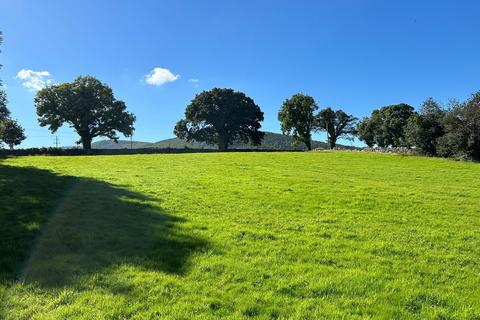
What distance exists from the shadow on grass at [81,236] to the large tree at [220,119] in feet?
230

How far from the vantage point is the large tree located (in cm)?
8369

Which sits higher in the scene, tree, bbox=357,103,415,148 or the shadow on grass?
tree, bbox=357,103,415,148

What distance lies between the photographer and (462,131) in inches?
1529

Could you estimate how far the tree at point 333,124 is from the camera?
291ft

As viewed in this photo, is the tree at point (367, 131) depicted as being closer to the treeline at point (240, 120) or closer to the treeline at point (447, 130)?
the treeline at point (240, 120)

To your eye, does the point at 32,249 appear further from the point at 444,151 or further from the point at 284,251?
the point at 444,151

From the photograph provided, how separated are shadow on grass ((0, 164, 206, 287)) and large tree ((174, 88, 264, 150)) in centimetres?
7012

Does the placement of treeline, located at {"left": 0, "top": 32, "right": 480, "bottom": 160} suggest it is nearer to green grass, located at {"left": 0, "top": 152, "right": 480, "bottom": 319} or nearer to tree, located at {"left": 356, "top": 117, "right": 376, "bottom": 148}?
tree, located at {"left": 356, "top": 117, "right": 376, "bottom": 148}

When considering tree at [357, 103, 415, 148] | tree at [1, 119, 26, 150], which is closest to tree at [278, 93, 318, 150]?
tree at [357, 103, 415, 148]

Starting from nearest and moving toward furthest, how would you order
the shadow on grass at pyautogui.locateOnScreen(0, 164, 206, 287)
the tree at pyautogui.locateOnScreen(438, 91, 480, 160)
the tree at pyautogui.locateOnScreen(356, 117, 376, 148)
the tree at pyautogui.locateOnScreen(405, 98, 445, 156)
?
the shadow on grass at pyautogui.locateOnScreen(0, 164, 206, 287)
the tree at pyautogui.locateOnScreen(438, 91, 480, 160)
the tree at pyautogui.locateOnScreen(405, 98, 445, 156)
the tree at pyautogui.locateOnScreen(356, 117, 376, 148)

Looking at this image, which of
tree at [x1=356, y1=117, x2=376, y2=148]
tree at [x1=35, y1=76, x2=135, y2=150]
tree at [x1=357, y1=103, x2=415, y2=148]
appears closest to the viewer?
tree at [x1=35, y1=76, x2=135, y2=150]

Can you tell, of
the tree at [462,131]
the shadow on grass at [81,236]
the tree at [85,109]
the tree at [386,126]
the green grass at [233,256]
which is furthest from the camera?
the tree at [386,126]

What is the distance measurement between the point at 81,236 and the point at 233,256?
3.73 meters

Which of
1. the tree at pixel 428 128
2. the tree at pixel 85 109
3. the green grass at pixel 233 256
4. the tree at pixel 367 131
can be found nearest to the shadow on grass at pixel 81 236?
the green grass at pixel 233 256
